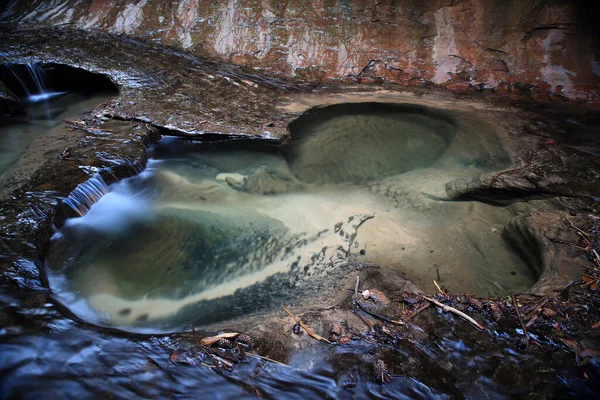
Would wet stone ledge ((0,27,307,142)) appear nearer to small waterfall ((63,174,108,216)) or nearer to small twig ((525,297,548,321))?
small waterfall ((63,174,108,216))

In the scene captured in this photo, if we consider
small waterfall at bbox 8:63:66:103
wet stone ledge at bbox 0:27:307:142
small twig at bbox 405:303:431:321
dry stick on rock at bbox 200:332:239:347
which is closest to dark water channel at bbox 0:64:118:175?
small waterfall at bbox 8:63:66:103

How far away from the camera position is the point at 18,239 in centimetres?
277

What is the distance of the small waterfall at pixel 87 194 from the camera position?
3394 mm

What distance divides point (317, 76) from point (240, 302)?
4569mm

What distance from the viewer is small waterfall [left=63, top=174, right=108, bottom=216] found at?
339cm

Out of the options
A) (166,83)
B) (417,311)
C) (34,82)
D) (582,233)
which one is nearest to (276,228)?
(417,311)

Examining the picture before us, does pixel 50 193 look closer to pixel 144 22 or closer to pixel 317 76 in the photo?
pixel 317 76

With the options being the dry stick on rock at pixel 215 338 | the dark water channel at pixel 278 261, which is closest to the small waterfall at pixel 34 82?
the dark water channel at pixel 278 261

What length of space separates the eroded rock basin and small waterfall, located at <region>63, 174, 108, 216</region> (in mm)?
104

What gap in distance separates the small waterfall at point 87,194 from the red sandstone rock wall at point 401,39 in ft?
11.8

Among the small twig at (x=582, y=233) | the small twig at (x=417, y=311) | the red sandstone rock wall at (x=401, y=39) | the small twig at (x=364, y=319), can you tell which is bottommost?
the small twig at (x=364, y=319)

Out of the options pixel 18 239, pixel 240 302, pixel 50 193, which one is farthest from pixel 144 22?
pixel 240 302

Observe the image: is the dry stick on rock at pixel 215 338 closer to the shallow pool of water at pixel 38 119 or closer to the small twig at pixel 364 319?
the small twig at pixel 364 319

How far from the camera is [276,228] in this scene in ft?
11.6
